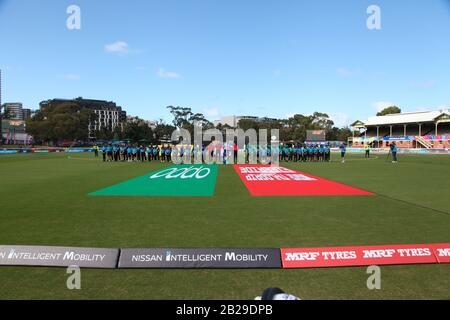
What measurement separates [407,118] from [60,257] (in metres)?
81.7

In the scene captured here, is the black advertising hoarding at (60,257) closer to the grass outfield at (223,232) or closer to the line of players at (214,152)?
the grass outfield at (223,232)

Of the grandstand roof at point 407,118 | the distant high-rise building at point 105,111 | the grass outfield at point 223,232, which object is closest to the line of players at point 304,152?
the grass outfield at point 223,232

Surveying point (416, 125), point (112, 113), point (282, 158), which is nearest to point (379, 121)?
point (416, 125)

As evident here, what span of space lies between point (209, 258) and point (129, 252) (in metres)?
1.14

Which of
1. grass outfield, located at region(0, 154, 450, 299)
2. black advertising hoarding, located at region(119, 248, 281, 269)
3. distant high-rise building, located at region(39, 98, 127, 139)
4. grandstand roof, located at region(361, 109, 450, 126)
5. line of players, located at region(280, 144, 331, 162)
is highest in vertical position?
distant high-rise building, located at region(39, 98, 127, 139)

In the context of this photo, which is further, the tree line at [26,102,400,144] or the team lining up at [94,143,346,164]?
the tree line at [26,102,400,144]

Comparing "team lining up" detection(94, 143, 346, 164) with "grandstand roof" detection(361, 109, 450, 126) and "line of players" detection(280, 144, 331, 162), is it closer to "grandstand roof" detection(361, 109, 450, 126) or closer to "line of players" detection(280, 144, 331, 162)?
"line of players" detection(280, 144, 331, 162)

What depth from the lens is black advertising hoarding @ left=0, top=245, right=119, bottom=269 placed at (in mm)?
4891

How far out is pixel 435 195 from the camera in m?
11.2

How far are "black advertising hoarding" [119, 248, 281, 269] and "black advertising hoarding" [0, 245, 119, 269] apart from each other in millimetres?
211

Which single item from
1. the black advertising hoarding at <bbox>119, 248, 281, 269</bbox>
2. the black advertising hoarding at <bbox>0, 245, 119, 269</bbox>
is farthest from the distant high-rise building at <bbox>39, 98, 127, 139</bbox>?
A: the black advertising hoarding at <bbox>119, 248, 281, 269</bbox>

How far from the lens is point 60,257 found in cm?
495

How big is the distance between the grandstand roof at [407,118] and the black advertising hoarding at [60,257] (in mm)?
75143
